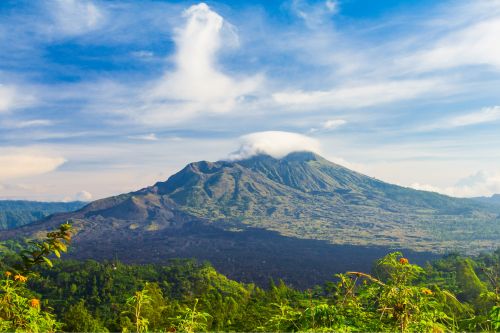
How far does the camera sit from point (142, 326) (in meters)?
3.46

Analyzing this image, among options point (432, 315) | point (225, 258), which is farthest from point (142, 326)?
point (225, 258)

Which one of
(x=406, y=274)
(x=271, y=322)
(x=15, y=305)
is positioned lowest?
(x=271, y=322)

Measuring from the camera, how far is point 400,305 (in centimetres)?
306

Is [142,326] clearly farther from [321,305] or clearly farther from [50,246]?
[321,305]

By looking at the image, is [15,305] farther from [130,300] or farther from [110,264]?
[110,264]

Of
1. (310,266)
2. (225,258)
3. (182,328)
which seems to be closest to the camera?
(182,328)

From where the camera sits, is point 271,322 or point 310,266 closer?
point 271,322

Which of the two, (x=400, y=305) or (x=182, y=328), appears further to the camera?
(x=182, y=328)

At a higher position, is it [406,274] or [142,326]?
[406,274]

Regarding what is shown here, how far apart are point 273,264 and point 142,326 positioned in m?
183

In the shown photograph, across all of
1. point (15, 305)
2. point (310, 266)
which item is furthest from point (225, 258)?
point (15, 305)

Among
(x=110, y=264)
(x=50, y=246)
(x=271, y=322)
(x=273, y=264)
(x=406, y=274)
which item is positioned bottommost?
(x=273, y=264)

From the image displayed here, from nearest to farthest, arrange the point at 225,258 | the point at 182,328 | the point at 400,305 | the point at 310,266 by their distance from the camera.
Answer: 1. the point at 400,305
2. the point at 182,328
3. the point at 310,266
4. the point at 225,258

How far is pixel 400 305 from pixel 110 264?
141278 mm
